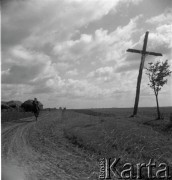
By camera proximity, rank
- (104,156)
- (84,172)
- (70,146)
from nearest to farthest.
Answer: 1. (84,172)
2. (104,156)
3. (70,146)

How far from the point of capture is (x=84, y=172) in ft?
24.3

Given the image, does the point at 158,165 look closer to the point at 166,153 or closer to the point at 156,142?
the point at 166,153

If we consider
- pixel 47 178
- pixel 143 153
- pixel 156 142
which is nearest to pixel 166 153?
pixel 143 153

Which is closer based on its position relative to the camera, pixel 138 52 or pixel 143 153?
pixel 143 153

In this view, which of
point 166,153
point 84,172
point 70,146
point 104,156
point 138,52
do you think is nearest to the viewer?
point 84,172

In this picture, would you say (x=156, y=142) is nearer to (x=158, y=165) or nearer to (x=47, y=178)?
(x=158, y=165)

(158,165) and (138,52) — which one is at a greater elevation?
(138,52)

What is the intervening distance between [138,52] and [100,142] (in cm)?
1735

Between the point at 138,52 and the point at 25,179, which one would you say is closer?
the point at 25,179

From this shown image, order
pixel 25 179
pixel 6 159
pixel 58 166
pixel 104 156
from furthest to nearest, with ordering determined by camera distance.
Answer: pixel 104 156
pixel 6 159
pixel 58 166
pixel 25 179

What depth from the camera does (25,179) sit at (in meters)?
6.70

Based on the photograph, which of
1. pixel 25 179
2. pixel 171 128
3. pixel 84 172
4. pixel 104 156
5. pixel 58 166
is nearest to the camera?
pixel 25 179

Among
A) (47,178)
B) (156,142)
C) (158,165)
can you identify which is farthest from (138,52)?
(47,178)

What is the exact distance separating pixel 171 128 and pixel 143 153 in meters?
9.34
